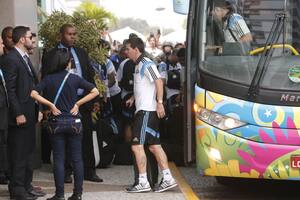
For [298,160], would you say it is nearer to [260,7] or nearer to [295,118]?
[295,118]

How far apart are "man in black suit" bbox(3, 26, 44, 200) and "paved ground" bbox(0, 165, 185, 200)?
0.51 meters

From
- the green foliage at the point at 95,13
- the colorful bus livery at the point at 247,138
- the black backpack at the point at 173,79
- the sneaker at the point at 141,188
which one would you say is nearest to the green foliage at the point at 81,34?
the green foliage at the point at 95,13

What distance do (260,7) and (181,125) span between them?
334cm

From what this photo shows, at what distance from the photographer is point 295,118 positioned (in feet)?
21.5

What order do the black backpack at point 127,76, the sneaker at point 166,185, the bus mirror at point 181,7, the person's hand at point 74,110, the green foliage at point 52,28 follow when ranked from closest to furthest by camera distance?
the person's hand at point 74,110 → the sneaker at point 166,185 → the bus mirror at point 181,7 → the green foliage at point 52,28 → the black backpack at point 127,76

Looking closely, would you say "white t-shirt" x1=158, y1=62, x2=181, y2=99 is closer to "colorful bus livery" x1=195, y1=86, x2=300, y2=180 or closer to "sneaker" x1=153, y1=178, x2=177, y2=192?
"sneaker" x1=153, y1=178, x2=177, y2=192

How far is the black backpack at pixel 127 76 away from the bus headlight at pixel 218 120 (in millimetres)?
3166

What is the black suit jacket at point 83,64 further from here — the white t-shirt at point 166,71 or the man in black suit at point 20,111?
the white t-shirt at point 166,71

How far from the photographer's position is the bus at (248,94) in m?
6.61

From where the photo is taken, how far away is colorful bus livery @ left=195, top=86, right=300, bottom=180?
6574mm

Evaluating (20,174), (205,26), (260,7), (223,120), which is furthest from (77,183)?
(260,7)

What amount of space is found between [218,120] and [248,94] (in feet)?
1.36

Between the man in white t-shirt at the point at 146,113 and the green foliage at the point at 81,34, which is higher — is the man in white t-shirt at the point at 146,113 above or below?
below

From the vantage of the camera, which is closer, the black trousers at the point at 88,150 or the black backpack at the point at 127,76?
the black trousers at the point at 88,150
